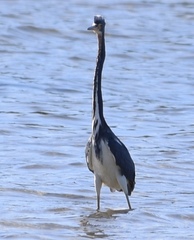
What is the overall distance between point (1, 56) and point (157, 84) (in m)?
3.20

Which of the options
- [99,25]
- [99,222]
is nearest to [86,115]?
[99,25]

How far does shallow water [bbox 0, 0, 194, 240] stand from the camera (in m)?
8.11

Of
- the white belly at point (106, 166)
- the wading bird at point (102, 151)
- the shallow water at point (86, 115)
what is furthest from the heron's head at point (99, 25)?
the shallow water at point (86, 115)

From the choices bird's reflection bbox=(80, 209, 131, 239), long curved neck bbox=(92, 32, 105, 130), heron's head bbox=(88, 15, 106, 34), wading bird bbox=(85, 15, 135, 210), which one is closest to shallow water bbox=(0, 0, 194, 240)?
bird's reflection bbox=(80, 209, 131, 239)

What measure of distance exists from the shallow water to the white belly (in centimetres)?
35

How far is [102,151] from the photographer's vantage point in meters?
Answer: 8.08

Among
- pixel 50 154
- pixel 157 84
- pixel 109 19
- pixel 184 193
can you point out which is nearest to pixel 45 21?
pixel 109 19

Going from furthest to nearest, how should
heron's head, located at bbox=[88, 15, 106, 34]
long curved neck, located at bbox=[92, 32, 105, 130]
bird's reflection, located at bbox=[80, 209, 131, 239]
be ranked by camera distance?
1. heron's head, located at bbox=[88, 15, 106, 34]
2. long curved neck, located at bbox=[92, 32, 105, 130]
3. bird's reflection, located at bbox=[80, 209, 131, 239]

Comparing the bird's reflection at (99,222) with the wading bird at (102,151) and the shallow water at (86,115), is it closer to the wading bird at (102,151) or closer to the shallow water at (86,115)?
the shallow water at (86,115)

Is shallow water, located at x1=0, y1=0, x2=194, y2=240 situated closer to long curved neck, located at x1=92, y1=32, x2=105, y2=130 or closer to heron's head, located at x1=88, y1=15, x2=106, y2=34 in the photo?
long curved neck, located at x1=92, y1=32, x2=105, y2=130

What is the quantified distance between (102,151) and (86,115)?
15.0 ft

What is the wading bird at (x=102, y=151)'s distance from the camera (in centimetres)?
807

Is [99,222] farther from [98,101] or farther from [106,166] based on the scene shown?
[98,101]

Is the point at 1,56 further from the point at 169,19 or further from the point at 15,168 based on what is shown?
the point at 15,168
